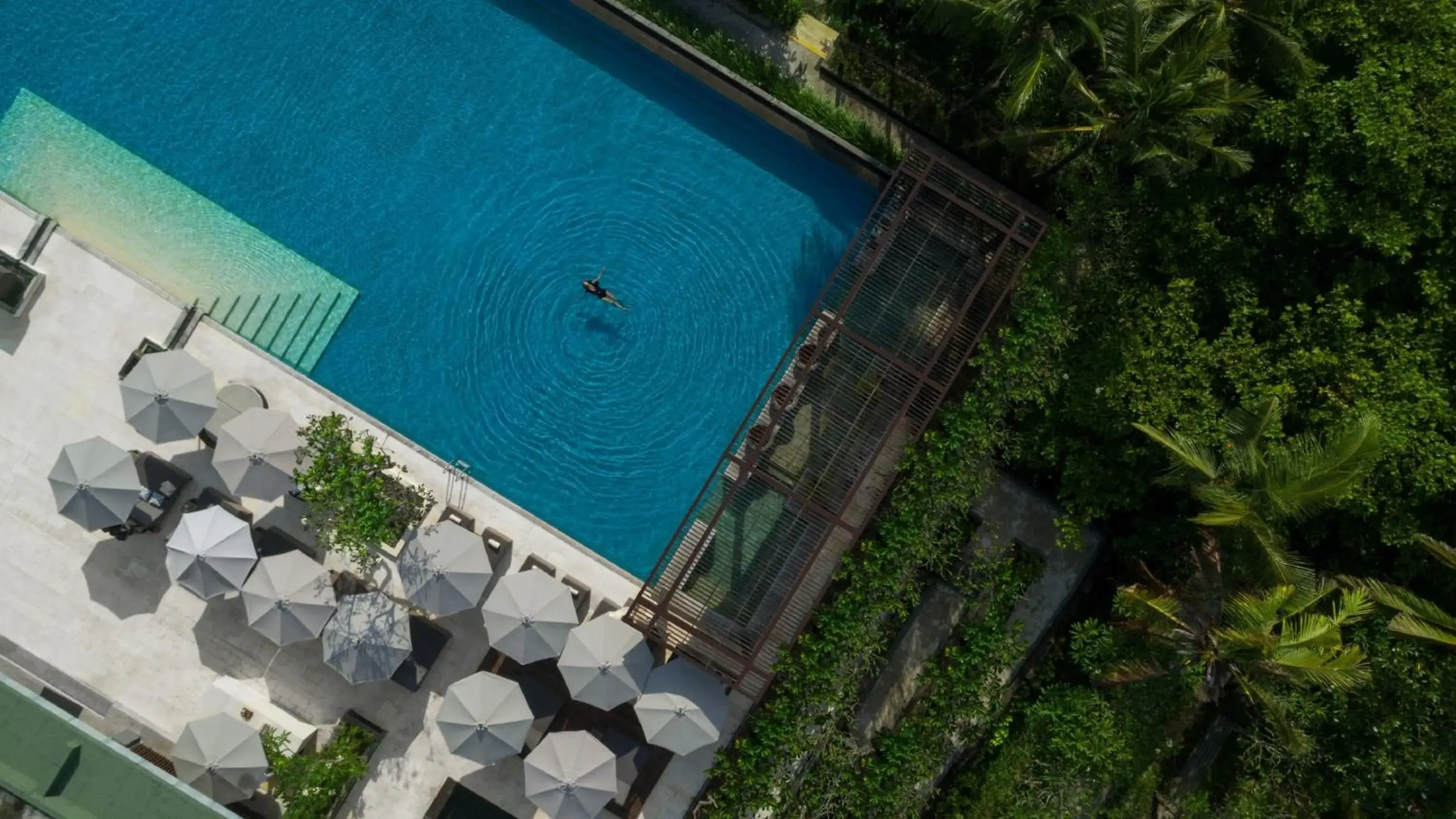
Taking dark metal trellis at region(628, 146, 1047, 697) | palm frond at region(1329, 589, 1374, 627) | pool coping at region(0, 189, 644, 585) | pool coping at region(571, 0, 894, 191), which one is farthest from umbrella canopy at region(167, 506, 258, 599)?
palm frond at region(1329, 589, 1374, 627)

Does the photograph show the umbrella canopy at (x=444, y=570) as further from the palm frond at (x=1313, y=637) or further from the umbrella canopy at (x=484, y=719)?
the palm frond at (x=1313, y=637)

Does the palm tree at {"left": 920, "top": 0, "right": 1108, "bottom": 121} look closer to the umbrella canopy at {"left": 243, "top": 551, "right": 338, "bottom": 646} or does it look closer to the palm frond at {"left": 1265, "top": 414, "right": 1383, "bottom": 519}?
the palm frond at {"left": 1265, "top": 414, "right": 1383, "bottom": 519}

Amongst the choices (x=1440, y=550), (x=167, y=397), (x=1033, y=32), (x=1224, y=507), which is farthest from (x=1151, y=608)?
(x=167, y=397)

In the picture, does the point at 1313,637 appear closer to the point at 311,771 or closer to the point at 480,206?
the point at 480,206

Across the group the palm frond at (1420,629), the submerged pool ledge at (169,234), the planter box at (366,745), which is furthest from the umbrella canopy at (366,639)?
the palm frond at (1420,629)

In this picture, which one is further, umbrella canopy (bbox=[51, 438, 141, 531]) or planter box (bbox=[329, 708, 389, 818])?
planter box (bbox=[329, 708, 389, 818])

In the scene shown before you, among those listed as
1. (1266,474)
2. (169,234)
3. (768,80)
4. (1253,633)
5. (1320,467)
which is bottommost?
(169,234)

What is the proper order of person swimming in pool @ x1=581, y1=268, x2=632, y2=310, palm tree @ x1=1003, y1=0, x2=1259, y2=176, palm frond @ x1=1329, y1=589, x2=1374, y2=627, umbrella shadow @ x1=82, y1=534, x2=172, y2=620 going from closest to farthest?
1. palm tree @ x1=1003, y1=0, x2=1259, y2=176
2. palm frond @ x1=1329, y1=589, x2=1374, y2=627
3. umbrella shadow @ x1=82, y1=534, x2=172, y2=620
4. person swimming in pool @ x1=581, y1=268, x2=632, y2=310

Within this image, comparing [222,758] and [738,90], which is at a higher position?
[738,90]
